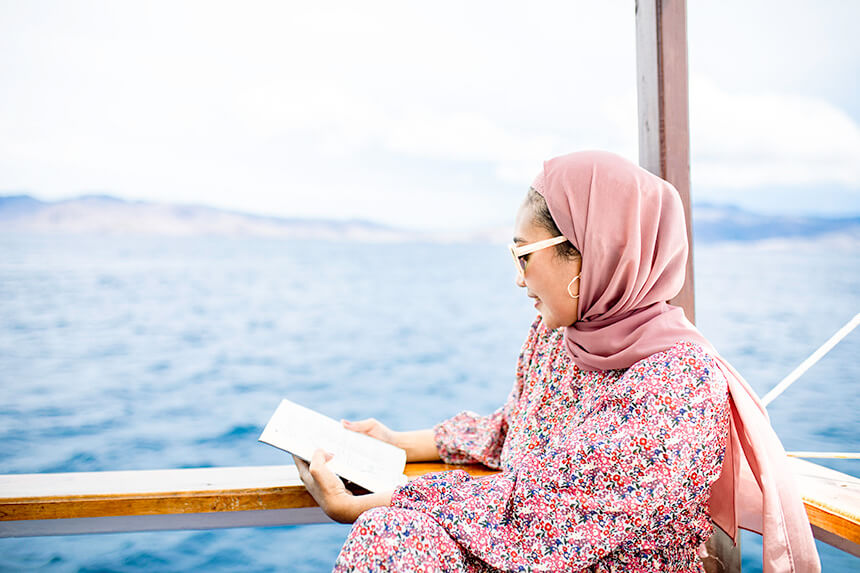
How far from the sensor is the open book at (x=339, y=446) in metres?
1.34

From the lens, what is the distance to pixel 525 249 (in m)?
1.25

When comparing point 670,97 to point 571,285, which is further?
point 670,97

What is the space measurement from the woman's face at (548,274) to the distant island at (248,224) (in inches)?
243

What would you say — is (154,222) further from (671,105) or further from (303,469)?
(671,105)

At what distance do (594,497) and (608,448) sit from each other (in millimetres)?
80

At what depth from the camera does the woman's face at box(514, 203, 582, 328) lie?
1.25m

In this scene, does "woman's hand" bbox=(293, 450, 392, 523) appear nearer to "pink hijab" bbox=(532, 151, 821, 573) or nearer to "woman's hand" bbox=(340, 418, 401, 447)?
"woman's hand" bbox=(340, 418, 401, 447)

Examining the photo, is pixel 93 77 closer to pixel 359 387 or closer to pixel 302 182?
pixel 302 182

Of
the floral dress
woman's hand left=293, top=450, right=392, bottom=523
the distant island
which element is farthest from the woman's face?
the distant island

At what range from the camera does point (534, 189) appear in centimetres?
128

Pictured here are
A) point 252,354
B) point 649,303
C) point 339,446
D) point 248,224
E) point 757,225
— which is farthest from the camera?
point 248,224

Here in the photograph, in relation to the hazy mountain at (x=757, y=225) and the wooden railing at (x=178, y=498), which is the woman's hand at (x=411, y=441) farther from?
the hazy mountain at (x=757, y=225)

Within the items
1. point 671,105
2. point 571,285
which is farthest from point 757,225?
point 571,285

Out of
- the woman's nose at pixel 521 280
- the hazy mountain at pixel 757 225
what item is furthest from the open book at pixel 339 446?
the hazy mountain at pixel 757 225
